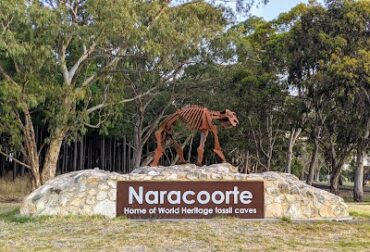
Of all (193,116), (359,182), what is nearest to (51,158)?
(193,116)

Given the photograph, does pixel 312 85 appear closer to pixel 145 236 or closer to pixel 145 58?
pixel 145 58

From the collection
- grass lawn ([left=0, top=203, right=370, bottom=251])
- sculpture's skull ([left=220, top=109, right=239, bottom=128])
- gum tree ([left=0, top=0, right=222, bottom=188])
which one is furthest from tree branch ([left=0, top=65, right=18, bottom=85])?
sculpture's skull ([left=220, top=109, right=239, bottom=128])

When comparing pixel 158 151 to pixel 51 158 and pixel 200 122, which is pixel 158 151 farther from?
pixel 51 158

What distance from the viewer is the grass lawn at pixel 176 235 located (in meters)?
8.61

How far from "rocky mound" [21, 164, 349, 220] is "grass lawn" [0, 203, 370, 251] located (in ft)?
1.58

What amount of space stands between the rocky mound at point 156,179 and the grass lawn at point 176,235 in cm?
48

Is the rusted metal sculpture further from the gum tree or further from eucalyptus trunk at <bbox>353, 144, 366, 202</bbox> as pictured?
eucalyptus trunk at <bbox>353, 144, 366, 202</bbox>

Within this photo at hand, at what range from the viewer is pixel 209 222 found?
11281mm

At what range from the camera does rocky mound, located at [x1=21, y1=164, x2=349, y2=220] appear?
38.9 feet

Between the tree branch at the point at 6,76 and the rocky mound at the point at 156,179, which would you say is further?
the tree branch at the point at 6,76

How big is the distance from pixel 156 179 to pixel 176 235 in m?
2.65

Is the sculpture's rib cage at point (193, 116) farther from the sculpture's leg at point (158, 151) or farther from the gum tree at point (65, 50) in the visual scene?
the gum tree at point (65, 50)

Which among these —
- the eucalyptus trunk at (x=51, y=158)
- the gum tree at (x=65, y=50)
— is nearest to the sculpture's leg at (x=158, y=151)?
the gum tree at (x=65, y=50)

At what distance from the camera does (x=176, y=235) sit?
9727 mm
